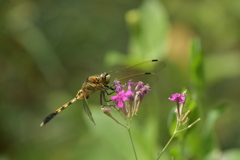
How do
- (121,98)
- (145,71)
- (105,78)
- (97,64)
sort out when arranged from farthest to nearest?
(97,64) < (145,71) < (105,78) < (121,98)

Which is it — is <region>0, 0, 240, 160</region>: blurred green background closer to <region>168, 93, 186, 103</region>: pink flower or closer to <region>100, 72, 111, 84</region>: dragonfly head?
<region>100, 72, 111, 84</region>: dragonfly head

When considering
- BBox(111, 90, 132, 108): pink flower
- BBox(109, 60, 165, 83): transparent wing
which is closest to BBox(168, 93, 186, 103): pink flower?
BBox(111, 90, 132, 108): pink flower

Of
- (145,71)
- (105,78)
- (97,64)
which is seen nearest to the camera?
(105,78)

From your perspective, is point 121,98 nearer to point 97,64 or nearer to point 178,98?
point 178,98

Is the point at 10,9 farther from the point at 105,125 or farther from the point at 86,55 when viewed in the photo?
the point at 105,125

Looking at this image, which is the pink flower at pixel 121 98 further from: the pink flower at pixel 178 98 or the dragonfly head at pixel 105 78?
the dragonfly head at pixel 105 78

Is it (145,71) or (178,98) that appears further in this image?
(145,71)

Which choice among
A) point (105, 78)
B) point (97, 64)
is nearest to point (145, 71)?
point (105, 78)

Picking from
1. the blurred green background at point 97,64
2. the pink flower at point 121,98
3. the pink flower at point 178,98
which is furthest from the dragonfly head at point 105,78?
the pink flower at point 178,98
